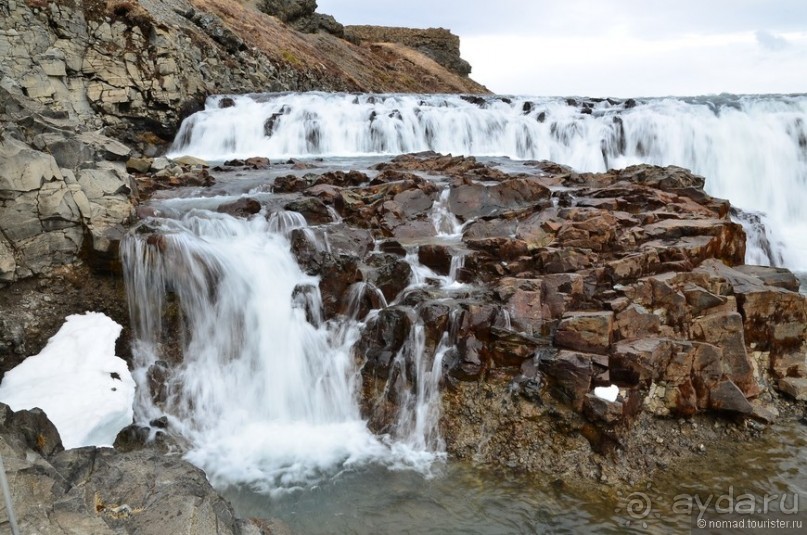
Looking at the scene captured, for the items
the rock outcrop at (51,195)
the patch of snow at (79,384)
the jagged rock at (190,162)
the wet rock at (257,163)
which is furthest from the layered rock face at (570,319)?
the jagged rock at (190,162)

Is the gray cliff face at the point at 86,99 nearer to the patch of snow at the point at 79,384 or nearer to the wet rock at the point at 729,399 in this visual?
the patch of snow at the point at 79,384

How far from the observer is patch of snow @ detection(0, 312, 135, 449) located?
21.1ft

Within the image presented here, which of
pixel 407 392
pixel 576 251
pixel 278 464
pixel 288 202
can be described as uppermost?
pixel 288 202

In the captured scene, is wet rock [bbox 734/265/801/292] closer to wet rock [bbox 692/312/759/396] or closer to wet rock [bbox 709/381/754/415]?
wet rock [bbox 692/312/759/396]

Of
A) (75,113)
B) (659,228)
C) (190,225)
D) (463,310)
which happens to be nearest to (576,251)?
(659,228)

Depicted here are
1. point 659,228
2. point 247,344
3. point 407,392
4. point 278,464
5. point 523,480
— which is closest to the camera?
point 523,480

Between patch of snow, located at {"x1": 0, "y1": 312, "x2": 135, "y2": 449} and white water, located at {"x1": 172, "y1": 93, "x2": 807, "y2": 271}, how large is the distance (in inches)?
515

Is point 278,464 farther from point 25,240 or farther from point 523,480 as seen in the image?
point 25,240

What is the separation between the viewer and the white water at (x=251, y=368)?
731 centimetres

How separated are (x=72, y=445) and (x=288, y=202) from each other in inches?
241

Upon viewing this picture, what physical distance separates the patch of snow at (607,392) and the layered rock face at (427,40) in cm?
6242

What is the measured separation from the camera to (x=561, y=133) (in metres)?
20.5

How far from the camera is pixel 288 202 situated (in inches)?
437

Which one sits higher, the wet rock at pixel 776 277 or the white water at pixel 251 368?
the wet rock at pixel 776 277
